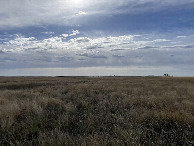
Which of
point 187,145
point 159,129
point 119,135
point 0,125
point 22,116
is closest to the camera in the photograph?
point 187,145

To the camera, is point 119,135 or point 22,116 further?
point 22,116

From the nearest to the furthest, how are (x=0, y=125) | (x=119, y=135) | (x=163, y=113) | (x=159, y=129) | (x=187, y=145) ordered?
(x=187, y=145)
(x=119, y=135)
(x=159, y=129)
(x=0, y=125)
(x=163, y=113)

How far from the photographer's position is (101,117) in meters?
5.96

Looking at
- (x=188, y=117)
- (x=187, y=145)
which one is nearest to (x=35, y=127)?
(x=187, y=145)

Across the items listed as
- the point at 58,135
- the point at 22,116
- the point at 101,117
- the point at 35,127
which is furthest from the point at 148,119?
the point at 22,116

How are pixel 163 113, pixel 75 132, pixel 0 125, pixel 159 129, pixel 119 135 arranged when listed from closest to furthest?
pixel 119 135 → pixel 75 132 → pixel 159 129 → pixel 0 125 → pixel 163 113

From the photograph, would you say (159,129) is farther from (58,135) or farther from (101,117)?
(58,135)

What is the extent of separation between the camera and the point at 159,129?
5188 millimetres

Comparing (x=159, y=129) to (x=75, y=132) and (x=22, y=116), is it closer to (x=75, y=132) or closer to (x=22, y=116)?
(x=75, y=132)

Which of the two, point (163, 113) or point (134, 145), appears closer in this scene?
point (134, 145)

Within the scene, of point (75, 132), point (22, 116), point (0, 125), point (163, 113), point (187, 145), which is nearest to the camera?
point (187, 145)

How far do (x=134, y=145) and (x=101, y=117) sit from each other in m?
2.45

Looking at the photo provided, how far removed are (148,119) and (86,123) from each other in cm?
239

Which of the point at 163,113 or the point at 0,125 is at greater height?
the point at 163,113
